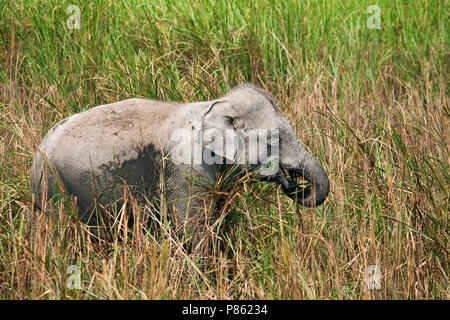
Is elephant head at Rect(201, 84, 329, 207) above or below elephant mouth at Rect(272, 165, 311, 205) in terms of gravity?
above

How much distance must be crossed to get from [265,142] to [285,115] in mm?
1207

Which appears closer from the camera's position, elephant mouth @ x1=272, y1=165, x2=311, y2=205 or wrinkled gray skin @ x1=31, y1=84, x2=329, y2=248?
wrinkled gray skin @ x1=31, y1=84, x2=329, y2=248

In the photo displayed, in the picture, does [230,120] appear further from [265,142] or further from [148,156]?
[148,156]

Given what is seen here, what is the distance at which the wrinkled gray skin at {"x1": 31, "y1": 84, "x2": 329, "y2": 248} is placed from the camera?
3.37 metres

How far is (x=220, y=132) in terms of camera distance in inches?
134

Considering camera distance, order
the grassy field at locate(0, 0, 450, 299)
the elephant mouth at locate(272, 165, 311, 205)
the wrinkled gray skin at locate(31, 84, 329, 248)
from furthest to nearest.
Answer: the elephant mouth at locate(272, 165, 311, 205) → the wrinkled gray skin at locate(31, 84, 329, 248) → the grassy field at locate(0, 0, 450, 299)

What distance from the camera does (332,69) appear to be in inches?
208

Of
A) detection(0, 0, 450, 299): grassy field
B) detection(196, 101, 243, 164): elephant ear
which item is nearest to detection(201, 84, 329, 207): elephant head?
detection(196, 101, 243, 164): elephant ear

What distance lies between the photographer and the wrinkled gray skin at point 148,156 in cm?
337

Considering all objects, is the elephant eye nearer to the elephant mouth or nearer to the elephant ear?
the elephant ear

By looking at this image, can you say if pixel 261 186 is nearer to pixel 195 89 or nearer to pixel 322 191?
pixel 322 191

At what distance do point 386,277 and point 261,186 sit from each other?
0.97m

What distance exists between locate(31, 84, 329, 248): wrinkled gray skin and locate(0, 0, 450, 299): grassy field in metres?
0.17
